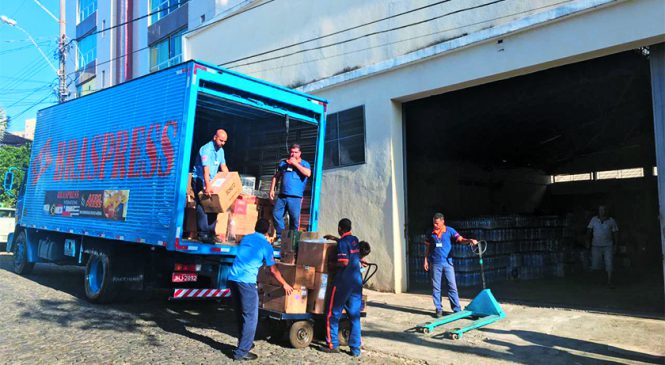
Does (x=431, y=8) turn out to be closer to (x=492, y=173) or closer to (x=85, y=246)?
(x=85, y=246)

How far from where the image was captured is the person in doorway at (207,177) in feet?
22.6

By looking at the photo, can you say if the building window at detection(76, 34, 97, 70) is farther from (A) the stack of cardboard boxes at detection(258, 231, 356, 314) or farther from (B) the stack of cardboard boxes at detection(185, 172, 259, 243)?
(A) the stack of cardboard boxes at detection(258, 231, 356, 314)

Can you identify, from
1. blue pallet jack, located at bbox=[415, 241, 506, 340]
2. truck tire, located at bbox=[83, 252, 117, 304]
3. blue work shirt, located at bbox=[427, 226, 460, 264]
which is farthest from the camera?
truck tire, located at bbox=[83, 252, 117, 304]

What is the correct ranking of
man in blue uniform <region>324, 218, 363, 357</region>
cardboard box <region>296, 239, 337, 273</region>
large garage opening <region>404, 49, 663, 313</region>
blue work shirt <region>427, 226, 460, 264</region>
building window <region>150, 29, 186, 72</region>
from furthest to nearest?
building window <region>150, 29, 186, 72</region>
large garage opening <region>404, 49, 663, 313</region>
blue work shirt <region>427, 226, 460, 264</region>
cardboard box <region>296, 239, 337, 273</region>
man in blue uniform <region>324, 218, 363, 357</region>

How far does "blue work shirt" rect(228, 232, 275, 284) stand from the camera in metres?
5.52

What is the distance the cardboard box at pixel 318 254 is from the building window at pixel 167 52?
60.7 feet

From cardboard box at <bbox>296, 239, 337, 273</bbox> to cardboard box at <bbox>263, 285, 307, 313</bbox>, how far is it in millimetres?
329

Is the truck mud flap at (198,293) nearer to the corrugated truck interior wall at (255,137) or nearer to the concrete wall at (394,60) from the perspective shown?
the corrugated truck interior wall at (255,137)

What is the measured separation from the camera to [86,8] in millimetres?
32844

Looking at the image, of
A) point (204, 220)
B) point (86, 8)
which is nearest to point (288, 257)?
point (204, 220)

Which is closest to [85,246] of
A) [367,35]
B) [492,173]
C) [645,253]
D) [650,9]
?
[367,35]

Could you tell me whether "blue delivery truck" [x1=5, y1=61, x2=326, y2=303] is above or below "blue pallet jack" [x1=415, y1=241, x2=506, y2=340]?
above

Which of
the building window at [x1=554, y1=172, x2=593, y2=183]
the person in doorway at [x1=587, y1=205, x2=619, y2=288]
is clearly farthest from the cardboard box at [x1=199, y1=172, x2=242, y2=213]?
the building window at [x1=554, y1=172, x2=593, y2=183]

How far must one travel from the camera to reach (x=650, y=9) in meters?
6.91
